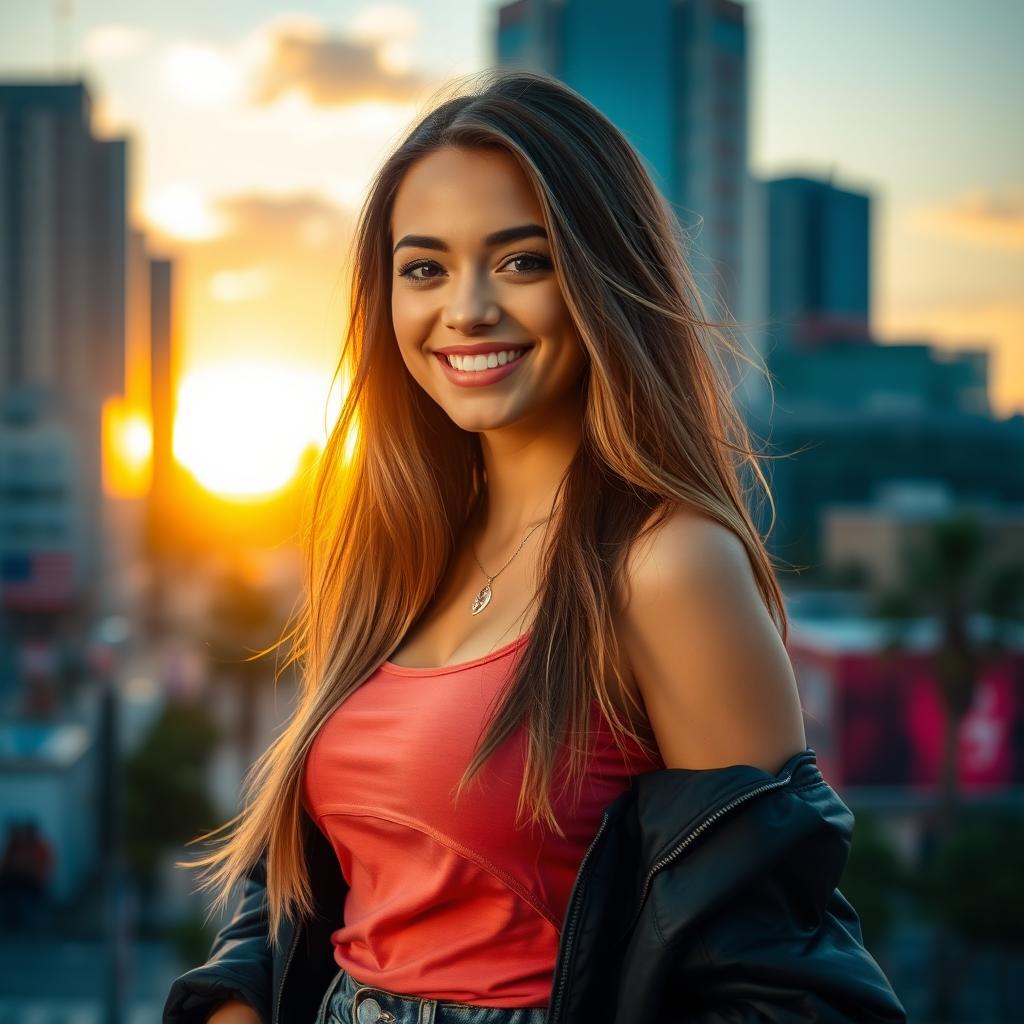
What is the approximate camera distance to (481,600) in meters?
2.22

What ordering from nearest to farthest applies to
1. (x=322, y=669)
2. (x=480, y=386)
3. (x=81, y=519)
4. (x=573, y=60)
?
(x=480, y=386) < (x=322, y=669) < (x=81, y=519) < (x=573, y=60)

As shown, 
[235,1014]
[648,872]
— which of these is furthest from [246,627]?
[648,872]

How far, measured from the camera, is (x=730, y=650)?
68.3 inches

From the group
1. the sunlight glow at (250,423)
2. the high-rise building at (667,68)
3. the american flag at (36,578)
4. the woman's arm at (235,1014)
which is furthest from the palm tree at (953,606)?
the high-rise building at (667,68)

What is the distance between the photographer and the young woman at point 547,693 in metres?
1.69

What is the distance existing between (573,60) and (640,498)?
66866 millimetres

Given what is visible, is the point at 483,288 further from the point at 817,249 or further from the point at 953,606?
the point at 817,249

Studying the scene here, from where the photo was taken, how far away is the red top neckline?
1962mm

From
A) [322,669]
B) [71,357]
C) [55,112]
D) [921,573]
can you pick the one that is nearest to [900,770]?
[921,573]

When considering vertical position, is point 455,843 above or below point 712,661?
below

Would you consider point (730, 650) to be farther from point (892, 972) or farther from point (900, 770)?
point (900, 770)

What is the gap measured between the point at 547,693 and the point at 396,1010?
57 centimetres

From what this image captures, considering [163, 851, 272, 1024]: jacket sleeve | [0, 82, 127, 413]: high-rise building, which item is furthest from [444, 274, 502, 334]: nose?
[0, 82, 127, 413]: high-rise building

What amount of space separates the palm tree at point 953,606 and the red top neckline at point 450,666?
23.7 m
